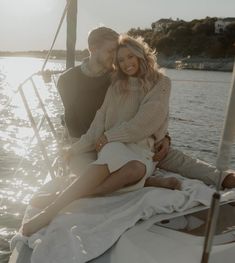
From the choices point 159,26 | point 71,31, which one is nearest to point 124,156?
point 71,31

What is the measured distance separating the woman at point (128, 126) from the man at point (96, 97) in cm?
24

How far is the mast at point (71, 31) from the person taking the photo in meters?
6.12

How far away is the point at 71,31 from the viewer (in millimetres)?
6340

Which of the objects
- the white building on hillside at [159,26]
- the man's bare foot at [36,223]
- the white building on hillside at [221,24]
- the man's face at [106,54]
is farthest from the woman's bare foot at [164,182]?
the white building on hillside at [221,24]

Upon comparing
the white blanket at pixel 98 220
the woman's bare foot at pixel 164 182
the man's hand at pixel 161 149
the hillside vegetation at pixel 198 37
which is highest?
the man's hand at pixel 161 149

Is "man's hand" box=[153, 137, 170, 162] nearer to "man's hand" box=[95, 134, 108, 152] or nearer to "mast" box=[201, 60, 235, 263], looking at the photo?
"man's hand" box=[95, 134, 108, 152]

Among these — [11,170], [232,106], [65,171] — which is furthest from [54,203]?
[11,170]

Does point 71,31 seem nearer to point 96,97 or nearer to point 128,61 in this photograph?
point 96,97

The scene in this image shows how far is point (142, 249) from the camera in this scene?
316 centimetres

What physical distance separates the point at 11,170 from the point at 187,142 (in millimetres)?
7532

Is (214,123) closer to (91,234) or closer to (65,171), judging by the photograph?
(65,171)

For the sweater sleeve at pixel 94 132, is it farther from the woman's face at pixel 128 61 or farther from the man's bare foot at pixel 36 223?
the man's bare foot at pixel 36 223

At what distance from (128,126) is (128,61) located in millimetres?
567

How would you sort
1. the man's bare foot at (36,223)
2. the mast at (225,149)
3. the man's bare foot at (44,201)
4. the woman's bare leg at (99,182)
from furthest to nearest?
the man's bare foot at (44,201)
the woman's bare leg at (99,182)
the man's bare foot at (36,223)
the mast at (225,149)
